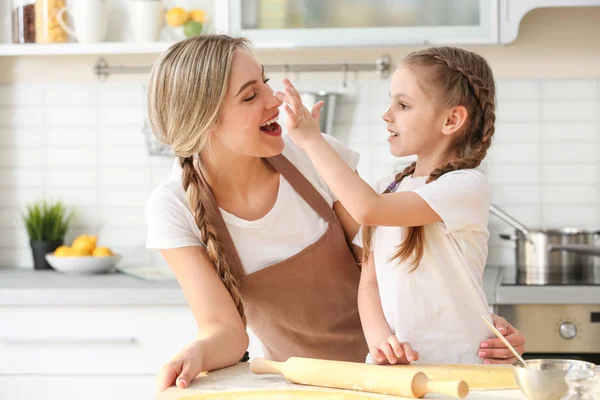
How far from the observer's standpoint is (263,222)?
75.0 inches

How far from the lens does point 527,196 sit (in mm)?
3271

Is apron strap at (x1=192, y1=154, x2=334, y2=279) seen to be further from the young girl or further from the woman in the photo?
the young girl

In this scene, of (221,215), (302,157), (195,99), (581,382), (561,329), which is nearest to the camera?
(581,382)

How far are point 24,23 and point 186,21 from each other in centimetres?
58

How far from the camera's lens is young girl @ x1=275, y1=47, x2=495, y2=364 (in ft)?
5.26

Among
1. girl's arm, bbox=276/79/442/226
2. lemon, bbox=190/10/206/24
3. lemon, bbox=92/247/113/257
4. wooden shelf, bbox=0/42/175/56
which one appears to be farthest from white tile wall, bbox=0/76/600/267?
girl's arm, bbox=276/79/442/226

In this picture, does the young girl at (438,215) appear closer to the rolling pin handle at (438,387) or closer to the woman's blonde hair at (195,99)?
the woman's blonde hair at (195,99)

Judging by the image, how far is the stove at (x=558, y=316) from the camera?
263cm

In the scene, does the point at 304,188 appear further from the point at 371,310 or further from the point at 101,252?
the point at 101,252

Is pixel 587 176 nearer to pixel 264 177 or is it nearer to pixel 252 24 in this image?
pixel 252 24

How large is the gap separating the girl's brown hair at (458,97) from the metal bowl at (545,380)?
489 mm

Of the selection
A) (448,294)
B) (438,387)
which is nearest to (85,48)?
(448,294)

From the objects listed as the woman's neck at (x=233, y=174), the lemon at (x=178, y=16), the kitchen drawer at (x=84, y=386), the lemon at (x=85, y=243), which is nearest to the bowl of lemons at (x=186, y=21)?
the lemon at (x=178, y=16)

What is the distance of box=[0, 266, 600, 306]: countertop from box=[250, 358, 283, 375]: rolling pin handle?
53.3 inches
